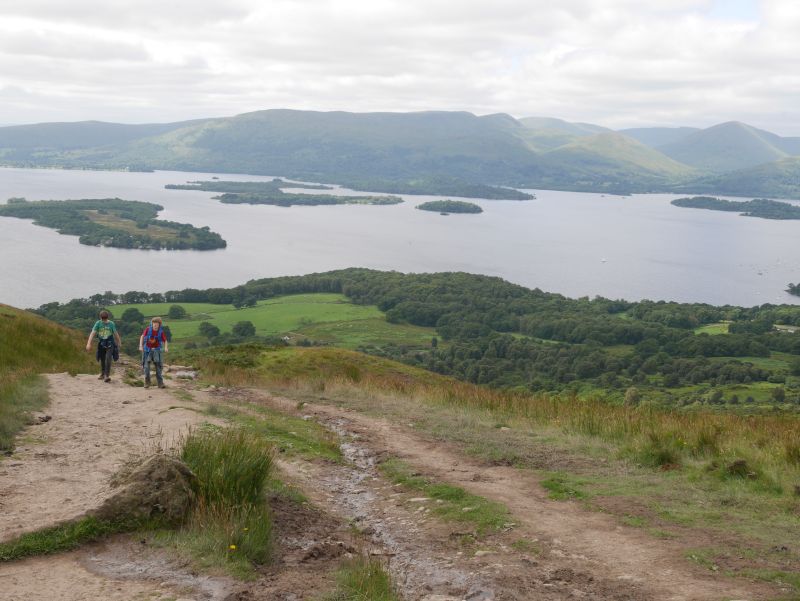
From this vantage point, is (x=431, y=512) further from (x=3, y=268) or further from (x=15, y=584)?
(x=3, y=268)

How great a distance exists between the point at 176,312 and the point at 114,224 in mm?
95951

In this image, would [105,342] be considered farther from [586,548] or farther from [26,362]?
[586,548]

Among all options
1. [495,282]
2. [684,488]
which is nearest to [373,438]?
[684,488]

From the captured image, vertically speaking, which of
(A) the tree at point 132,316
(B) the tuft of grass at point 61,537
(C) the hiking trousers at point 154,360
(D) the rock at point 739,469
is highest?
(B) the tuft of grass at point 61,537

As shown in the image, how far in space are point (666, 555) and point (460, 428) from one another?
7501mm

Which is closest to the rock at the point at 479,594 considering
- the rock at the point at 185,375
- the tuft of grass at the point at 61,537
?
the tuft of grass at the point at 61,537

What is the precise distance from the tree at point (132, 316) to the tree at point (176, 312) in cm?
489

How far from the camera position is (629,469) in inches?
443

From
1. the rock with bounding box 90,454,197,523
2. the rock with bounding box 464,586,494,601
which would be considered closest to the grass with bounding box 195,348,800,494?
the rock with bounding box 464,586,494,601

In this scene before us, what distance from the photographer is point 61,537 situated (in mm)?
7051

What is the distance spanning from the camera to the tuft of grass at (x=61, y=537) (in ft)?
22.2

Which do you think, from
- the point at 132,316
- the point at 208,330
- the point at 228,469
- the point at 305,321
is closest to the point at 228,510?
the point at 228,469

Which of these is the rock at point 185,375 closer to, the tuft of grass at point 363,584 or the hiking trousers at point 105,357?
the hiking trousers at point 105,357

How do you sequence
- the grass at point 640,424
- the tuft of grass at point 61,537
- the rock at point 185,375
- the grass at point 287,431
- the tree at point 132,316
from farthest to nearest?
the tree at point 132,316 → the rock at point 185,375 → the grass at point 287,431 → the grass at point 640,424 → the tuft of grass at point 61,537
